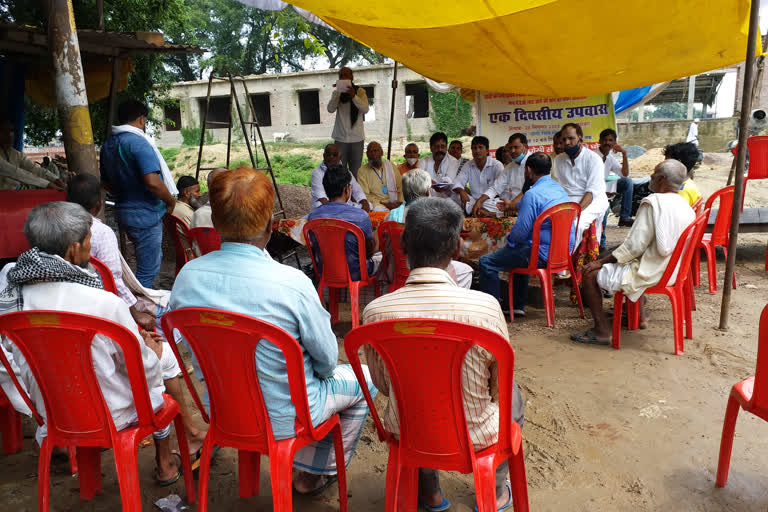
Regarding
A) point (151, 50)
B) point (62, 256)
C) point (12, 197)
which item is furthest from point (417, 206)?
point (151, 50)

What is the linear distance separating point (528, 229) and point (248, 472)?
2.83 meters

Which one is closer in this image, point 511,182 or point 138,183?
point 138,183

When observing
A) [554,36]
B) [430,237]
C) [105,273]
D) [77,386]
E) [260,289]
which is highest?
[554,36]

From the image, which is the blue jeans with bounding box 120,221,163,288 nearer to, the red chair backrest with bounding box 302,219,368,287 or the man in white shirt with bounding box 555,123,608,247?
the red chair backrest with bounding box 302,219,368,287

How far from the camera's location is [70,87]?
3.29 metres

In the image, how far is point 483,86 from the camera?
589 cm

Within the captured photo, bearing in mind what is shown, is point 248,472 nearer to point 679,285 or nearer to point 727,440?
point 727,440

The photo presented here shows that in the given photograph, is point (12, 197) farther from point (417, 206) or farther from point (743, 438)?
point (743, 438)

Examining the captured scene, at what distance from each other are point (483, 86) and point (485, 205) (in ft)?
4.24

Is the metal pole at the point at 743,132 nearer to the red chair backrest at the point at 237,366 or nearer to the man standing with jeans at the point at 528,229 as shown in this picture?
the man standing with jeans at the point at 528,229

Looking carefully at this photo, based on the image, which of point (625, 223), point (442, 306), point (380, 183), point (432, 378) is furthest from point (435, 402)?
point (625, 223)

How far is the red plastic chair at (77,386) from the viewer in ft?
5.83

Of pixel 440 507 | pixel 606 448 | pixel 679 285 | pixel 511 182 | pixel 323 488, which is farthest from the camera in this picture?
pixel 511 182

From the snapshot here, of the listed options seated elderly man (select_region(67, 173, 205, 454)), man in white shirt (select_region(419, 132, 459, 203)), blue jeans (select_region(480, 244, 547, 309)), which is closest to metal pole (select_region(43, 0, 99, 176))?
seated elderly man (select_region(67, 173, 205, 454))
